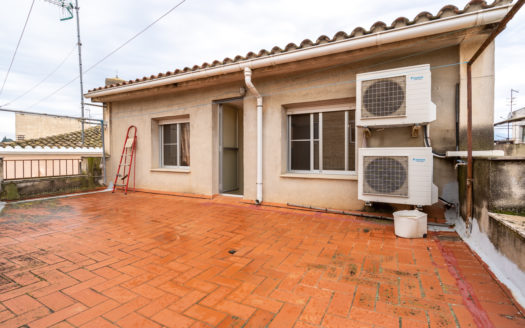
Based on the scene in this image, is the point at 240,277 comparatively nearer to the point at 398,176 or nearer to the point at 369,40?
the point at 398,176

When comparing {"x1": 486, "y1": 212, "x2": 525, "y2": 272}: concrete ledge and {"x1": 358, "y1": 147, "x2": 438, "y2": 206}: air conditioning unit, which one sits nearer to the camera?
{"x1": 486, "y1": 212, "x2": 525, "y2": 272}: concrete ledge

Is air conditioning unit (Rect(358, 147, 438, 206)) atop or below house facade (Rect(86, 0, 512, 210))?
below

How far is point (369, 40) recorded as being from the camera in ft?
11.5

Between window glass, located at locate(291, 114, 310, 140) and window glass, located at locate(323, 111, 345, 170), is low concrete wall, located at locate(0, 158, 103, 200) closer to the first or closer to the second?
window glass, located at locate(291, 114, 310, 140)

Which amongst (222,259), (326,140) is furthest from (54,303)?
(326,140)

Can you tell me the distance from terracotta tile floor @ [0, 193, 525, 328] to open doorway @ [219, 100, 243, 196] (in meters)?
2.64

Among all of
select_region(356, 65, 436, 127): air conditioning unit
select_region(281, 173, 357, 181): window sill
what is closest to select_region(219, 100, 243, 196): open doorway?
select_region(281, 173, 357, 181): window sill

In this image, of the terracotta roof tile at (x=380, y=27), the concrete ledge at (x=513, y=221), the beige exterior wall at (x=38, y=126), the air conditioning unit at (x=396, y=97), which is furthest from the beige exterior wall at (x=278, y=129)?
the beige exterior wall at (x=38, y=126)

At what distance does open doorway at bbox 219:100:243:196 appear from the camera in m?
6.04

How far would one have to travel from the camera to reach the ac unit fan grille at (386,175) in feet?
10.7

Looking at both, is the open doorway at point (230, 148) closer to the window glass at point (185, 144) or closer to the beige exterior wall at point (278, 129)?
the beige exterior wall at point (278, 129)

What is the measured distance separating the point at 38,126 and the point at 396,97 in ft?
75.8

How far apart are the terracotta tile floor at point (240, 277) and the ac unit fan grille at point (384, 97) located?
1.69 metres

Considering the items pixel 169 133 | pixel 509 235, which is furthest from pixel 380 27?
pixel 169 133
